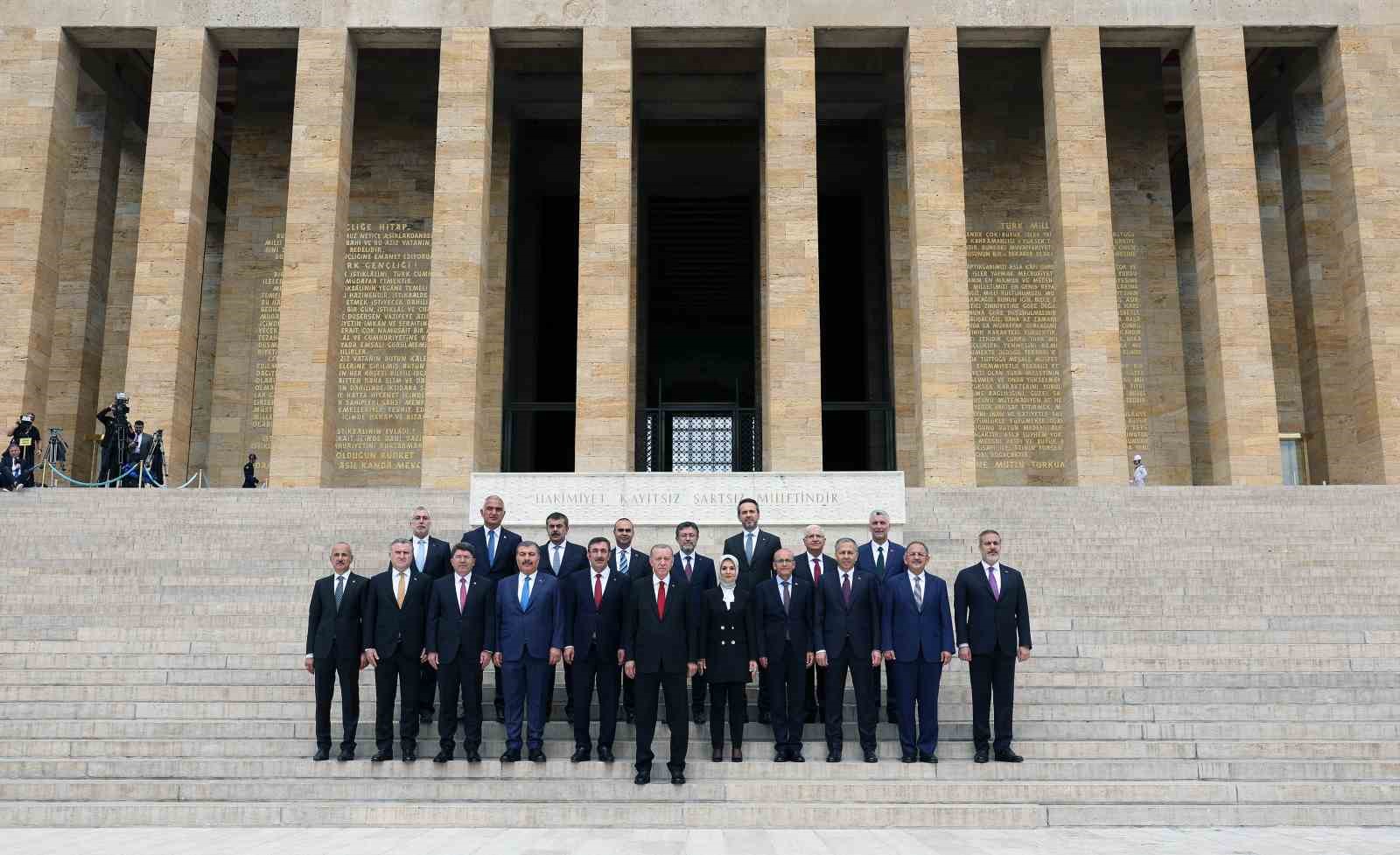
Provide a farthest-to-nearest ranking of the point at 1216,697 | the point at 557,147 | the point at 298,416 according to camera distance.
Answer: the point at 557,147, the point at 298,416, the point at 1216,697

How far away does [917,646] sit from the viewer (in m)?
7.98

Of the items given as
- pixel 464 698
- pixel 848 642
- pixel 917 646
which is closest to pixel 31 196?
pixel 464 698

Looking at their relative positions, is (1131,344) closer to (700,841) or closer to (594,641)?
(594,641)

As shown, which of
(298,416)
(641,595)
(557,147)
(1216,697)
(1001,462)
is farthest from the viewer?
(557,147)

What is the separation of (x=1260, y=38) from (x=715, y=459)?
516 inches

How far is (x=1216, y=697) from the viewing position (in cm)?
874

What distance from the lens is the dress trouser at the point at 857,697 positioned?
25.7 feet

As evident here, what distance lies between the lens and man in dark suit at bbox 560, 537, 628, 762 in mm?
7793

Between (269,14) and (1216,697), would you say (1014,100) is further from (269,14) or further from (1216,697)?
(1216,697)

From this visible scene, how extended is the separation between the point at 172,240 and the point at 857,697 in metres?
16.4

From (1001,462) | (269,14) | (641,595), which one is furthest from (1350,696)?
(269,14)

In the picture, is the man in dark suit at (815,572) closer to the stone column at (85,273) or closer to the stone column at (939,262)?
the stone column at (939,262)

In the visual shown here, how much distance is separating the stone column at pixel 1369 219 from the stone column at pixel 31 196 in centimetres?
2223

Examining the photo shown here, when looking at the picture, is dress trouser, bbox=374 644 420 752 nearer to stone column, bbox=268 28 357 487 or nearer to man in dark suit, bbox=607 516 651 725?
man in dark suit, bbox=607 516 651 725
